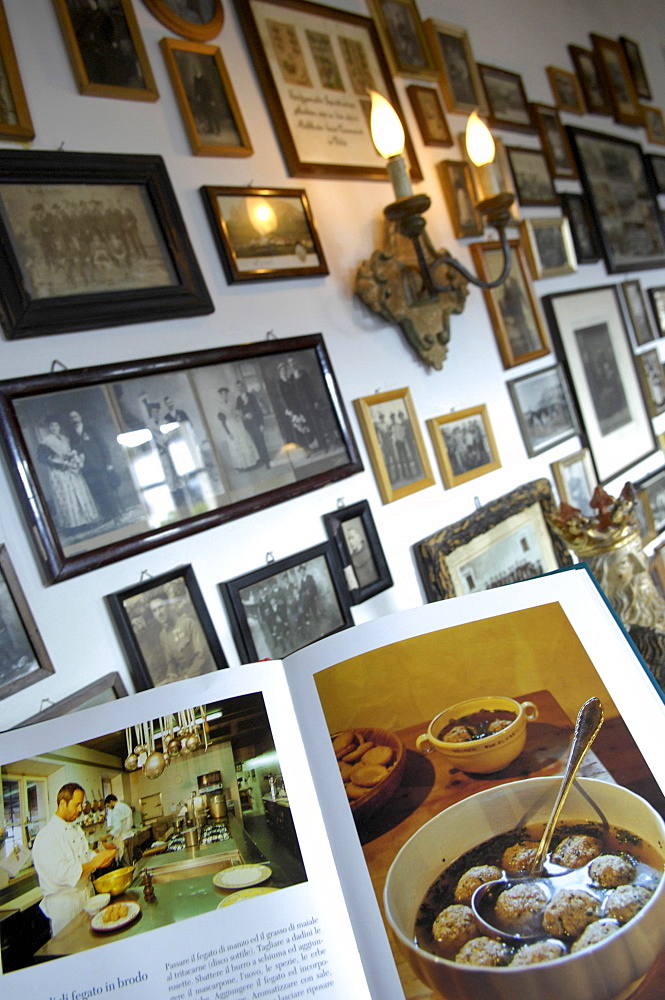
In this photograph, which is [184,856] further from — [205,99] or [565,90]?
[565,90]

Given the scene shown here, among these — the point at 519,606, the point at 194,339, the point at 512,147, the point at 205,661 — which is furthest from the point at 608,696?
the point at 512,147

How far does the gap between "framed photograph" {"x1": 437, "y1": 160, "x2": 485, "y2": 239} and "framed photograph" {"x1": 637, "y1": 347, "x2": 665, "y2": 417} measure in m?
0.81

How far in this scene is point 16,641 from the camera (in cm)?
81

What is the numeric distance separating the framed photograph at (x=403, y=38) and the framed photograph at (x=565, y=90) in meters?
0.61

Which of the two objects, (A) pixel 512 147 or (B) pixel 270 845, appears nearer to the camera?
(B) pixel 270 845

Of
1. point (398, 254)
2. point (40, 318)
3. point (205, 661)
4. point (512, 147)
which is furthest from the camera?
point (512, 147)

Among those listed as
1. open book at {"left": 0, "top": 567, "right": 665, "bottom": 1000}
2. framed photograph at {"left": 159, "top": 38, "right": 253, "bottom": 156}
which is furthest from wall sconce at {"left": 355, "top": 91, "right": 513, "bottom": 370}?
open book at {"left": 0, "top": 567, "right": 665, "bottom": 1000}

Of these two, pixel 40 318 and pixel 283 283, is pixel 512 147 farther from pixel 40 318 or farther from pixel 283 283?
pixel 40 318

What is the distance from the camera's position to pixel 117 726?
66 centimetres

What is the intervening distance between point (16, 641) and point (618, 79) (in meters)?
2.42

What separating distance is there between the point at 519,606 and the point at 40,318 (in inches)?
24.7

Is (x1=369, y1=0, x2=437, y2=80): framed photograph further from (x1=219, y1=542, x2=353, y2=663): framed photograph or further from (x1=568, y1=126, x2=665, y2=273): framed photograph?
(x1=219, y1=542, x2=353, y2=663): framed photograph

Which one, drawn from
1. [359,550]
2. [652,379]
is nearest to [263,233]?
[359,550]

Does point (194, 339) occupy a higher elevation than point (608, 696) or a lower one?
higher
